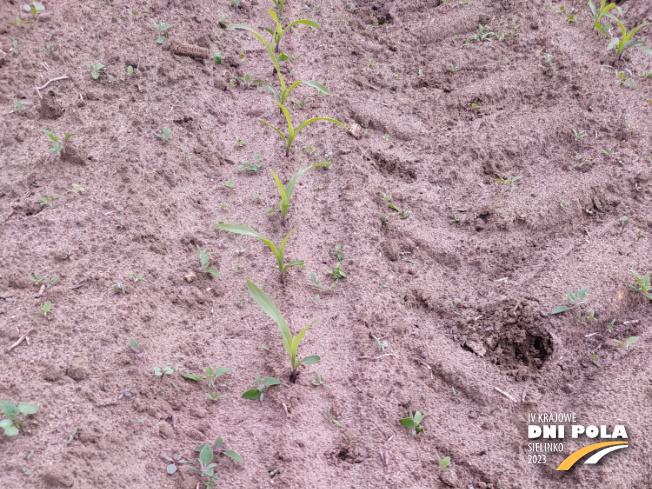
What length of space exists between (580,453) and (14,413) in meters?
1.84

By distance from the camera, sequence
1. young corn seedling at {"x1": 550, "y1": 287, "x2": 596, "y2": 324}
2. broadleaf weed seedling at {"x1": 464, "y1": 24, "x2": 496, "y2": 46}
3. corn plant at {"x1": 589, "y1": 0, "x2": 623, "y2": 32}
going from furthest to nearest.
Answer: broadleaf weed seedling at {"x1": 464, "y1": 24, "x2": 496, "y2": 46} < corn plant at {"x1": 589, "y1": 0, "x2": 623, "y2": 32} < young corn seedling at {"x1": 550, "y1": 287, "x2": 596, "y2": 324}

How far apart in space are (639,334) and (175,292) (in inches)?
75.2

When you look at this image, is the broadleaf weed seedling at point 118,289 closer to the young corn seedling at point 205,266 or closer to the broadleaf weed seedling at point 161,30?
the young corn seedling at point 205,266

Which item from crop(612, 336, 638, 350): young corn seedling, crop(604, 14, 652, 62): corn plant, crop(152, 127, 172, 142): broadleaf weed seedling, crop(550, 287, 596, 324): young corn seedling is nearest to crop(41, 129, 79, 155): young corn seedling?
crop(152, 127, 172, 142): broadleaf weed seedling

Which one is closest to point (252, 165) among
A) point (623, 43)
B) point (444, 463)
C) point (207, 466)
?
point (207, 466)

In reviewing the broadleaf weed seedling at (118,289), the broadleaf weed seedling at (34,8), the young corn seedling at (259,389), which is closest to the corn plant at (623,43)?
the young corn seedling at (259,389)

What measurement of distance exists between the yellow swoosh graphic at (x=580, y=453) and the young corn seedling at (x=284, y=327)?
91 centimetres

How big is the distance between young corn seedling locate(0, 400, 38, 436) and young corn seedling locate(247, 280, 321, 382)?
75cm

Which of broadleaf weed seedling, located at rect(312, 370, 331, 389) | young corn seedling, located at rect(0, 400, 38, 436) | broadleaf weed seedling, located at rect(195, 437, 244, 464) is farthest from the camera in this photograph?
broadleaf weed seedling, located at rect(312, 370, 331, 389)

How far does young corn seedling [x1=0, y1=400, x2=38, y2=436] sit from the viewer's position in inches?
53.8

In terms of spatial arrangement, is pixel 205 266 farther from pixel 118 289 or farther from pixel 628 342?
pixel 628 342

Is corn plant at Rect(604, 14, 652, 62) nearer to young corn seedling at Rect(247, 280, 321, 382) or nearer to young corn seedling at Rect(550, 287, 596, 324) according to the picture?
young corn seedling at Rect(550, 287, 596, 324)

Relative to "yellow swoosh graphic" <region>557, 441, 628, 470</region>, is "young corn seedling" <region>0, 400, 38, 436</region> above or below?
below

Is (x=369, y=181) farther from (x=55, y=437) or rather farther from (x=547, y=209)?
(x=55, y=437)
